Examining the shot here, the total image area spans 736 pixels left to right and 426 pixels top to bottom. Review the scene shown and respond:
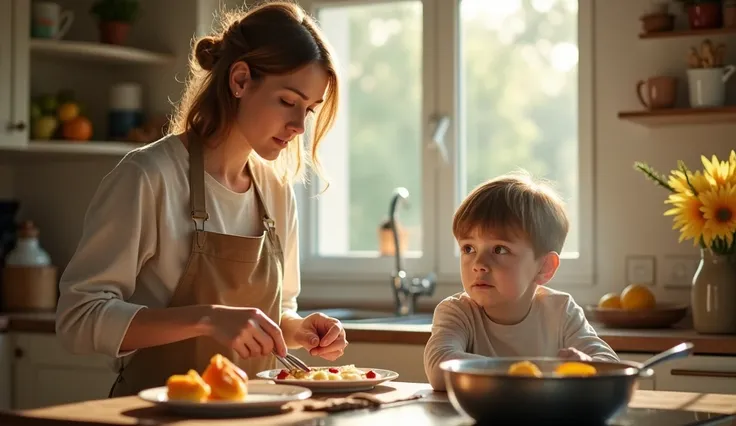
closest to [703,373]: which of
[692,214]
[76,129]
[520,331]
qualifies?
[692,214]

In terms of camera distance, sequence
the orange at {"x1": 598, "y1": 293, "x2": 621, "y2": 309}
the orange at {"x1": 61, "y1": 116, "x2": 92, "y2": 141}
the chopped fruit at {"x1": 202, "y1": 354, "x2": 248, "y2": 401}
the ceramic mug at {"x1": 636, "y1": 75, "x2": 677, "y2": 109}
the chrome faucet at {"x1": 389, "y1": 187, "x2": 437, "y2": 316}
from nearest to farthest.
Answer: the chopped fruit at {"x1": 202, "y1": 354, "x2": 248, "y2": 401}, the orange at {"x1": 598, "y1": 293, "x2": 621, "y2": 309}, the ceramic mug at {"x1": 636, "y1": 75, "x2": 677, "y2": 109}, the chrome faucet at {"x1": 389, "y1": 187, "x2": 437, "y2": 316}, the orange at {"x1": 61, "y1": 116, "x2": 92, "y2": 141}

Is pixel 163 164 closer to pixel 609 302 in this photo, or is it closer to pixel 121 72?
pixel 609 302

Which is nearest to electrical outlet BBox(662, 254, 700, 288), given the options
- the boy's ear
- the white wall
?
the white wall

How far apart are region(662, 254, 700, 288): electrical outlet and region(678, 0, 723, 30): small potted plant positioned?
692 mm

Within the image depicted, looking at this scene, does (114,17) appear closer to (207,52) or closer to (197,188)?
(207,52)

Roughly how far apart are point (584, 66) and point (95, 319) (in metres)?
2.18

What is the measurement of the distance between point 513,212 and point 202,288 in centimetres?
59

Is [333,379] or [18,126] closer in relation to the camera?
[333,379]

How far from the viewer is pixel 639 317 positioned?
309 centimetres

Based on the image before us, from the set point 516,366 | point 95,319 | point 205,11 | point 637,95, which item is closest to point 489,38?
point 637,95

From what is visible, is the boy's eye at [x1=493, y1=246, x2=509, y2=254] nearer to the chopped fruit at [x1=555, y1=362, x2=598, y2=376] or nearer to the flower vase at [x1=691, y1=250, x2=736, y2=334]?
the chopped fruit at [x1=555, y1=362, x2=598, y2=376]

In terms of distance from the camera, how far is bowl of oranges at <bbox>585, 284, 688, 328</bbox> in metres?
3.09

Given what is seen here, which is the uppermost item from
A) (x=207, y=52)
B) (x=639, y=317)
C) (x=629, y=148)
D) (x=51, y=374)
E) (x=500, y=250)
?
(x=207, y=52)

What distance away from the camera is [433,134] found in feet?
12.8
